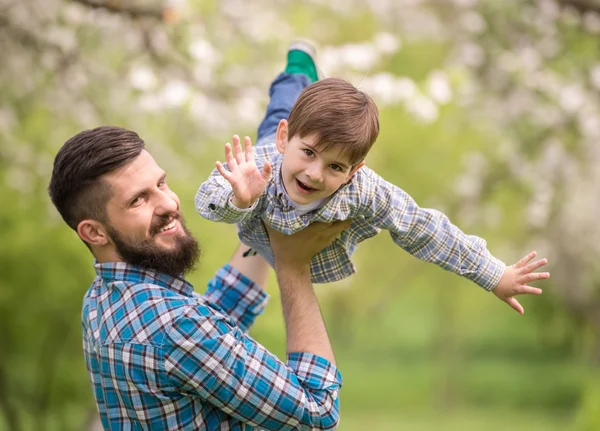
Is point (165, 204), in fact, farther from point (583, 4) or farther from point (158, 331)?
point (583, 4)

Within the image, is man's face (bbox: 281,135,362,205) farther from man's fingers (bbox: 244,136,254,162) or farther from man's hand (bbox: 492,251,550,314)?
man's hand (bbox: 492,251,550,314)

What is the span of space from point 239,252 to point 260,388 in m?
0.93

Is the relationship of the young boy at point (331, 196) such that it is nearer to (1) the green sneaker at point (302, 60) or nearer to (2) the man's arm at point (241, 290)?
(2) the man's arm at point (241, 290)

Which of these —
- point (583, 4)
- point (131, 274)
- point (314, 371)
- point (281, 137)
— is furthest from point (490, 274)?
point (583, 4)

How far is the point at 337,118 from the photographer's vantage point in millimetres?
2561

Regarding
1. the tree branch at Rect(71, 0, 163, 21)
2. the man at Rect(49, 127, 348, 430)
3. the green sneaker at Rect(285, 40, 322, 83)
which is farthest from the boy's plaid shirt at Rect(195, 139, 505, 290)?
the tree branch at Rect(71, 0, 163, 21)

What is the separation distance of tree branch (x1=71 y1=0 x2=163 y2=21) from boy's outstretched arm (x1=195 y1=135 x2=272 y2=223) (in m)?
3.49

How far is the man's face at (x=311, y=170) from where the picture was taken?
2570mm

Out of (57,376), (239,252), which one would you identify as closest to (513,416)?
(57,376)

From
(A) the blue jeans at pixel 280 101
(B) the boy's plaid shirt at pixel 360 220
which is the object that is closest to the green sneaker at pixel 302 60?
(A) the blue jeans at pixel 280 101

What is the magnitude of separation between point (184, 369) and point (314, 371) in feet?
1.42

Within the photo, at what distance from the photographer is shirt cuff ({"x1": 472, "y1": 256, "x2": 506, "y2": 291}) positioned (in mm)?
2930

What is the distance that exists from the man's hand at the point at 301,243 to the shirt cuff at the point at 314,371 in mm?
352

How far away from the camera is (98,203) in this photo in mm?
2594
